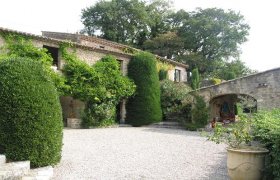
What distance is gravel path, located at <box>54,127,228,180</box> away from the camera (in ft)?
23.6

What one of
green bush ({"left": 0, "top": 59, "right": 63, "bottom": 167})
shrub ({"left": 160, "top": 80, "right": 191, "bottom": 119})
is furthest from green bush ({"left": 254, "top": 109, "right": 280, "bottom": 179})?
shrub ({"left": 160, "top": 80, "right": 191, "bottom": 119})

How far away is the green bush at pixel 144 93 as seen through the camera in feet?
68.8

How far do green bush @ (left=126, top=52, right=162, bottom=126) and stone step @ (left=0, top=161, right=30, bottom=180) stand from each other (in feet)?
48.4

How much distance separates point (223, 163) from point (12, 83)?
6.06m

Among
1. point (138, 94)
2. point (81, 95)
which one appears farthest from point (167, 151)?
point (138, 94)

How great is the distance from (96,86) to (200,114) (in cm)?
673

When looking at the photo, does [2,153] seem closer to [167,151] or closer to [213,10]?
[167,151]

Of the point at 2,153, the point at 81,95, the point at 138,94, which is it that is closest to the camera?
the point at 2,153

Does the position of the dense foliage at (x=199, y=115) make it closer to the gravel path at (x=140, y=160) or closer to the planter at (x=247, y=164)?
the gravel path at (x=140, y=160)

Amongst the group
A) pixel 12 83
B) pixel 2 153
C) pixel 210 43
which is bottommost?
pixel 2 153

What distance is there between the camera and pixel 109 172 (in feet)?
24.2

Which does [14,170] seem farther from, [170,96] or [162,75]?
[162,75]

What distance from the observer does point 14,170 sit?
19.5 feet

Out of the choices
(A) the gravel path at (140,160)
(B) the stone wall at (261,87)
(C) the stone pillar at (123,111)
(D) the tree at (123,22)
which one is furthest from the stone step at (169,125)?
(D) the tree at (123,22)
